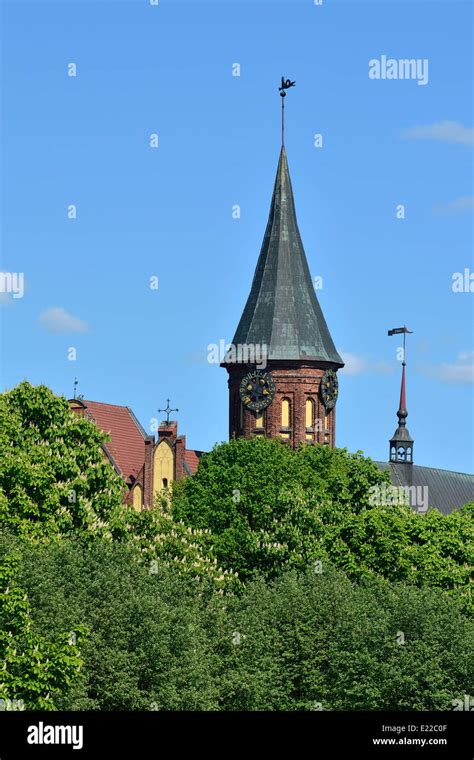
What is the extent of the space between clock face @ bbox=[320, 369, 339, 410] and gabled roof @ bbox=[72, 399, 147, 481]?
476 inches

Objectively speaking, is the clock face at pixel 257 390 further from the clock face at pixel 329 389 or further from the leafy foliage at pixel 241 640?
the leafy foliage at pixel 241 640

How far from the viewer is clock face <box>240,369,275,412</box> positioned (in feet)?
360

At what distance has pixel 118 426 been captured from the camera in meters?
108

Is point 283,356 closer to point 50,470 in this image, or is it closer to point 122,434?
point 122,434

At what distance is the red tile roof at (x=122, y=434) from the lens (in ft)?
346

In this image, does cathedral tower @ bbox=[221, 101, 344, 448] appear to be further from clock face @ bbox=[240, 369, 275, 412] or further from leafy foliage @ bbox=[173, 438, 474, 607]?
leafy foliage @ bbox=[173, 438, 474, 607]

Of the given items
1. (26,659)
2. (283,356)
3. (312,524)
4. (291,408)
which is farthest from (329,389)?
(26,659)

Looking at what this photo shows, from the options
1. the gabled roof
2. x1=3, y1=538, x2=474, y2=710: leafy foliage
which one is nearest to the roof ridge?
the gabled roof

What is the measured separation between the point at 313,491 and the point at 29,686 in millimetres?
38710

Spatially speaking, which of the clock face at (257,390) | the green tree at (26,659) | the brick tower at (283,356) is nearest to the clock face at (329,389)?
the brick tower at (283,356)

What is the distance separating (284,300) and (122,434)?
1383 cm

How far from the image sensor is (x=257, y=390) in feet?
361
